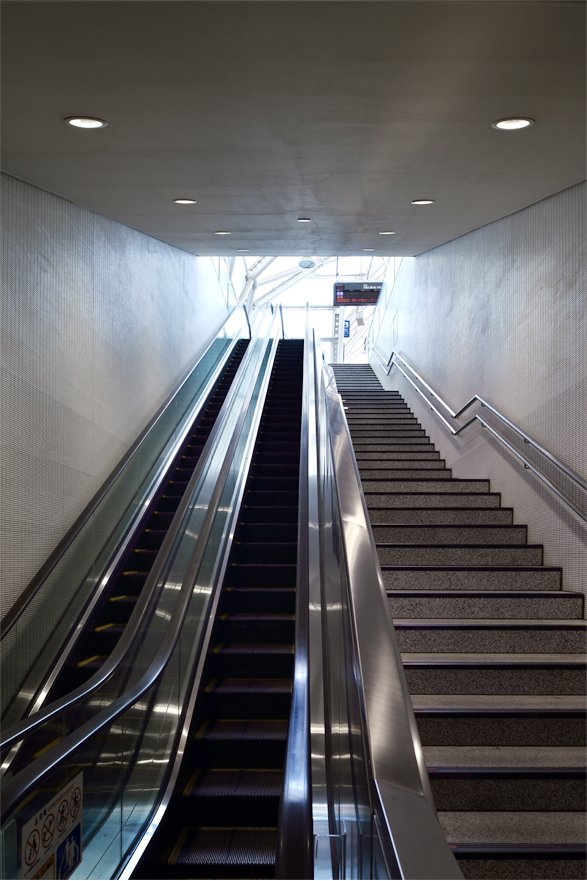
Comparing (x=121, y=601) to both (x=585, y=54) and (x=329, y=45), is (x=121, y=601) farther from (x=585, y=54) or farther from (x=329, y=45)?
(x=585, y=54)

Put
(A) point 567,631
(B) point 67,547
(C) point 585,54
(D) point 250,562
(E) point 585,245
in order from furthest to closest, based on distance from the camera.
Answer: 1. (D) point 250,562
2. (B) point 67,547
3. (E) point 585,245
4. (A) point 567,631
5. (C) point 585,54

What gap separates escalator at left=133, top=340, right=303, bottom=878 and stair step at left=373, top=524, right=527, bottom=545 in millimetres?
875

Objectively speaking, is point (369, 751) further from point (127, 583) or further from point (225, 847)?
point (127, 583)

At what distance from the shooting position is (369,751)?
1.36 metres

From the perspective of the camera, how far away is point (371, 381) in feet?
41.5

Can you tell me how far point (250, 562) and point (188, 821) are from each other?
2.33 m

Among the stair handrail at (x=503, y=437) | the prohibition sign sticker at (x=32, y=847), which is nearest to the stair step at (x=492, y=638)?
the stair handrail at (x=503, y=437)

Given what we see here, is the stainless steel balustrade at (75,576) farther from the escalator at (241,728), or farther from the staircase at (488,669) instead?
the staircase at (488,669)

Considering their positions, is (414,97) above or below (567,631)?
above

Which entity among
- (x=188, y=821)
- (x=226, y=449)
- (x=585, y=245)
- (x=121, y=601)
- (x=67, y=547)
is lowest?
(x=188, y=821)

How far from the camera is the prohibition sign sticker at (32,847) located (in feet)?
6.00

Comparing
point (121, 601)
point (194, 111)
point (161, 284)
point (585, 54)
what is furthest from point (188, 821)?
point (161, 284)

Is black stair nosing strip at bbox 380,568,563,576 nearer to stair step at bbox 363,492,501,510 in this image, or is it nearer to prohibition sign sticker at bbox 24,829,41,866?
stair step at bbox 363,492,501,510

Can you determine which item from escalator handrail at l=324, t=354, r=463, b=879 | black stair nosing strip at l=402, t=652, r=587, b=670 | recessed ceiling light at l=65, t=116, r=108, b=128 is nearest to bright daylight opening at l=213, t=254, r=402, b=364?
recessed ceiling light at l=65, t=116, r=108, b=128
